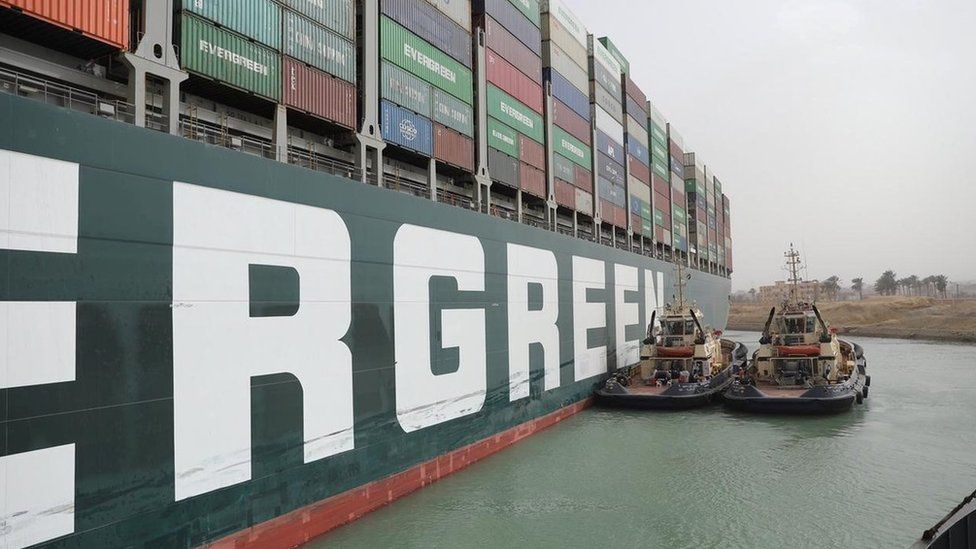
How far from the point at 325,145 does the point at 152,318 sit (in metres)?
6.69

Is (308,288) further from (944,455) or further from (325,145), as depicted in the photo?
(944,455)

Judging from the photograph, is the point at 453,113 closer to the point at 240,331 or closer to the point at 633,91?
the point at 240,331

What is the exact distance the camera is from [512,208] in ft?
69.1

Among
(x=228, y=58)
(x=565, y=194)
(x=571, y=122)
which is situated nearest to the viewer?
(x=228, y=58)

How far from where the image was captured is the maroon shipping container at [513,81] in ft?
61.4

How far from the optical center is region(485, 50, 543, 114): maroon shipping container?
18703 mm

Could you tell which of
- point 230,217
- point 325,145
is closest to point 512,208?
point 325,145

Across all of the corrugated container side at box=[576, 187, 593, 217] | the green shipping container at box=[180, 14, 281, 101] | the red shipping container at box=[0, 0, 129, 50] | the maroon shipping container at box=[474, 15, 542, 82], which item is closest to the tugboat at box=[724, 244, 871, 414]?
the corrugated container side at box=[576, 187, 593, 217]

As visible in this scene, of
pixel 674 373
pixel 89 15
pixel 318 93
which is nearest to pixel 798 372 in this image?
pixel 674 373

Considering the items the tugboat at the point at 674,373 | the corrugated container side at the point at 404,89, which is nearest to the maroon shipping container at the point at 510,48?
the corrugated container side at the point at 404,89

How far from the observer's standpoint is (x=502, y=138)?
19.1 metres

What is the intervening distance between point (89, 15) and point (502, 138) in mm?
12749

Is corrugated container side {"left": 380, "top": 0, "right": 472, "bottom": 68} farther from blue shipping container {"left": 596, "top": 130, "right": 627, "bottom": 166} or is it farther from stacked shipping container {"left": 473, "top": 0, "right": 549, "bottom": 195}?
blue shipping container {"left": 596, "top": 130, "right": 627, "bottom": 166}

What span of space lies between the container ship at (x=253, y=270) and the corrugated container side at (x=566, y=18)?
548cm
